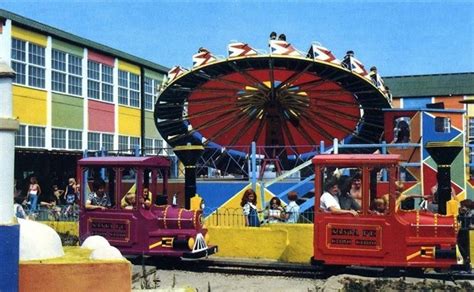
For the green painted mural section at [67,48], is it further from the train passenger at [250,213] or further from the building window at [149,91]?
the train passenger at [250,213]

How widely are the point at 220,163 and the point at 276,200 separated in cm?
1239

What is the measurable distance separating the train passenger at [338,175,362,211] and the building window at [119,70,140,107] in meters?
27.9

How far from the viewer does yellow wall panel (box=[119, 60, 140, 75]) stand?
3769 cm

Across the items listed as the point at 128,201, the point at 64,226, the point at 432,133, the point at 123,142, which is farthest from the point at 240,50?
the point at 123,142

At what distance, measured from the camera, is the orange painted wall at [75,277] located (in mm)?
5352

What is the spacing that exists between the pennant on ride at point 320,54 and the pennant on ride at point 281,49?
41cm

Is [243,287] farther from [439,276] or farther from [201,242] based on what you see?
[439,276]

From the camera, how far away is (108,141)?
35.5 meters

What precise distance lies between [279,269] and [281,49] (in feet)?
33.4

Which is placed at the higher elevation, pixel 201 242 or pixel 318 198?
pixel 318 198

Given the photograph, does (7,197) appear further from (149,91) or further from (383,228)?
(149,91)

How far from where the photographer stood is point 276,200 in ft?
52.6

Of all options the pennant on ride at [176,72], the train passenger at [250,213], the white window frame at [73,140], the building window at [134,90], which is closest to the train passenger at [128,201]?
the train passenger at [250,213]

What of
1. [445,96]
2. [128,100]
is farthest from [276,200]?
[445,96]
